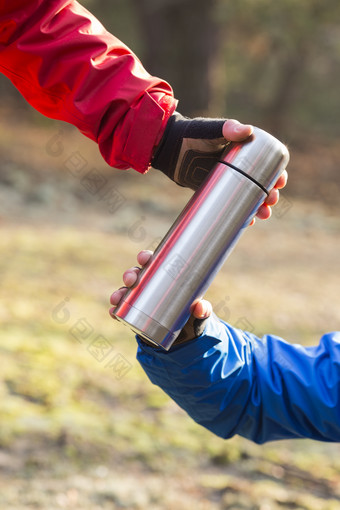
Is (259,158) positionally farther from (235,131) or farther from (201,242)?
(201,242)

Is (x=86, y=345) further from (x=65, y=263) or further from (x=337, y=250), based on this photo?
(x=337, y=250)

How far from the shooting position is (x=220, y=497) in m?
2.57

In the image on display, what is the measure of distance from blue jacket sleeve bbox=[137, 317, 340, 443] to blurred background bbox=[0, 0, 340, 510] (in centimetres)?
106

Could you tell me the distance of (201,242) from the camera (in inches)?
55.0

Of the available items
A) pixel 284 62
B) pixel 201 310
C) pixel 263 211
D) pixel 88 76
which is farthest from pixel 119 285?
pixel 284 62

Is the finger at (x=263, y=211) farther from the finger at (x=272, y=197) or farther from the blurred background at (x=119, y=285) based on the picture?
the blurred background at (x=119, y=285)

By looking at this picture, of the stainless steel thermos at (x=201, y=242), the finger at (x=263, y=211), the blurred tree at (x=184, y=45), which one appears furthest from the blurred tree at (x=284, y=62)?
the stainless steel thermos at (x=201, y=242)

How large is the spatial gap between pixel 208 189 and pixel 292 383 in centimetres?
54

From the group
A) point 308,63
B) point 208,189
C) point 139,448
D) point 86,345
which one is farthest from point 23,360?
point 308,63

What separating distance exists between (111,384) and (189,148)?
1966 millimetres

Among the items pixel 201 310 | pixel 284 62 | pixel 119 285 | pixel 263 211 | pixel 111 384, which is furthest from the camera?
pixel 284 62

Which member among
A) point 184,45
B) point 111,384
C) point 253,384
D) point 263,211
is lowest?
point 111,384

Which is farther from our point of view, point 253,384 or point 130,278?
point 253,384

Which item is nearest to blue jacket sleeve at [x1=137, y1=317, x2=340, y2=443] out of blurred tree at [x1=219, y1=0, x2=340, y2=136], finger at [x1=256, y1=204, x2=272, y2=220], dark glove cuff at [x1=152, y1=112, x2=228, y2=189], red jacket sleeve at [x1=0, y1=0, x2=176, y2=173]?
finger at [x1=256, y1=204, x2=272, y2=220]
